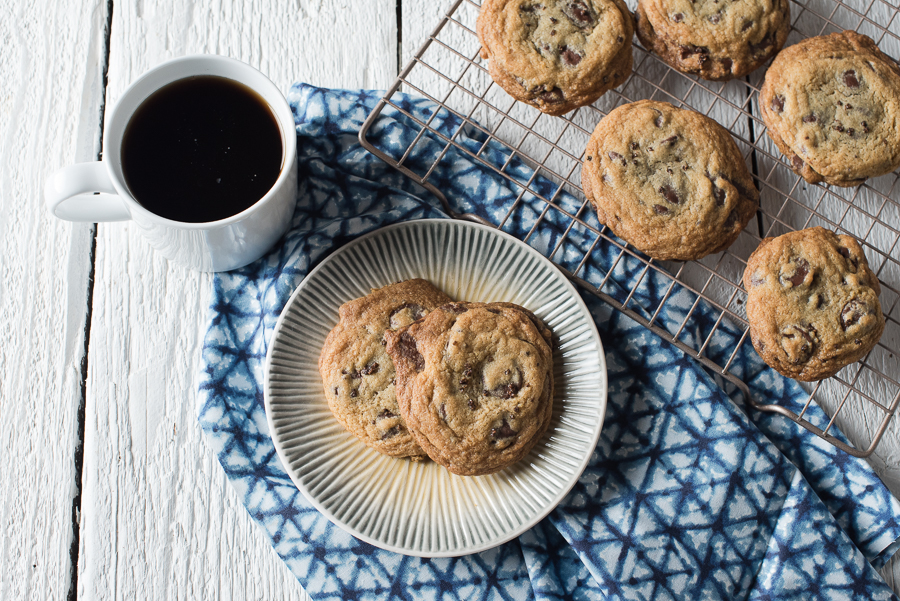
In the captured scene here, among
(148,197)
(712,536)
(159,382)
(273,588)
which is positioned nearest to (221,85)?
(148,197)

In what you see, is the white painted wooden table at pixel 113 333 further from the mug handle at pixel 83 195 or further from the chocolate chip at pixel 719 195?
the chocolate chip at pixel 719 195

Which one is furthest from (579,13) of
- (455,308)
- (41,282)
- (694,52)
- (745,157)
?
(41,282)

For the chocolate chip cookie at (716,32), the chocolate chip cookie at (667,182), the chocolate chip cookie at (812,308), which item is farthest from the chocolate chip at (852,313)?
the chocolate chip cookie at (716,32)

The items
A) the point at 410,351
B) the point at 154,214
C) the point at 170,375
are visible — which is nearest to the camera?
the point at 154,214

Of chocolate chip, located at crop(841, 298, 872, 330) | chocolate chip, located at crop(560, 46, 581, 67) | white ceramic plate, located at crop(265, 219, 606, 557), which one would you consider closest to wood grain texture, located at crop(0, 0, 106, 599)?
white ceramic plate, located at crop(265, 219, 606, 557)

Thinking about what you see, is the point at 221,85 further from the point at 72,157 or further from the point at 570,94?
the point at 570,94

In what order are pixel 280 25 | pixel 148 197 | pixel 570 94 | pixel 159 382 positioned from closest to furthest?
pixel 148 197 → pixel 570 94 → pixel 159 382 → pixel 280 25

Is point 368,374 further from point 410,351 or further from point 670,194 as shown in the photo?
point 670,194

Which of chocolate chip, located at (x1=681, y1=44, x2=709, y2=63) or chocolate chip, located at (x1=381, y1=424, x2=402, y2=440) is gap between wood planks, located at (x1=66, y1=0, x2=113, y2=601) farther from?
chocolate chip, located at (x1=681, y1=44, x2=709, y2=63)
